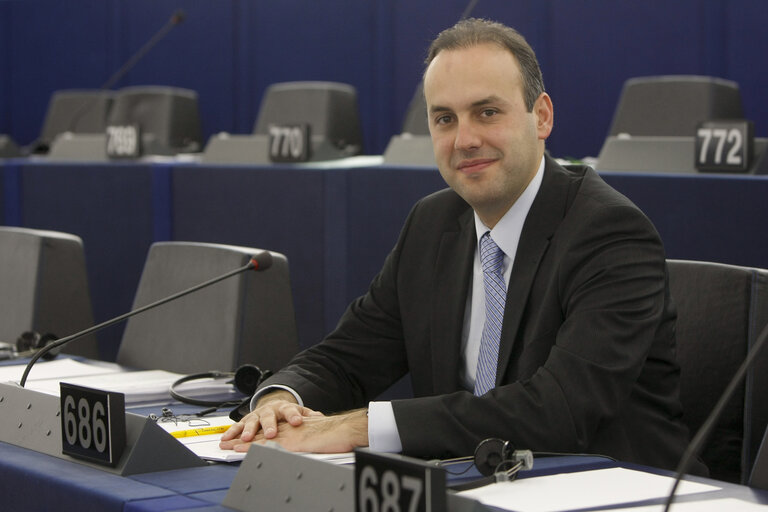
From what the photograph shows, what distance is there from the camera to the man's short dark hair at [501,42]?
6.42ft

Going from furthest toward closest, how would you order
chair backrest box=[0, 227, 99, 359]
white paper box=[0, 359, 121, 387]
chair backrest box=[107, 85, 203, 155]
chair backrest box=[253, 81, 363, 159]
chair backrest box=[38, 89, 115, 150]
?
chair backrest box=[38, 89, 115, 150] → chair backrest box=[107, 85, 203, 155] → chair backrest box=[253, 81, 363, 159] → chair backrest box=[0, 227, 99, 359] → white paper box=[0, 359, 121, 387]

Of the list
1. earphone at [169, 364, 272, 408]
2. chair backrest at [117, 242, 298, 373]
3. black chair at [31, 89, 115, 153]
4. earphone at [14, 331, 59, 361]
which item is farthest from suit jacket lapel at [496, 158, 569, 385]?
black chair at [31, 89, 115, 153]

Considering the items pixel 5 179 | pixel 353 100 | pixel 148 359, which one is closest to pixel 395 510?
pixel 148 359

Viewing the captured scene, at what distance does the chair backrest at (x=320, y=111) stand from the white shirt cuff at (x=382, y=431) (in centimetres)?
364

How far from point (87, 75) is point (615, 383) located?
307 inches

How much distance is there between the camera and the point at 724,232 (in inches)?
113

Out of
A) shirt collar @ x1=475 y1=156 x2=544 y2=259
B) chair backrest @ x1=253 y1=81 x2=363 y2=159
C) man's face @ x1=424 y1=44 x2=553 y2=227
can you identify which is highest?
man's face @ x1=424 y1=44 x2=553 y2=227

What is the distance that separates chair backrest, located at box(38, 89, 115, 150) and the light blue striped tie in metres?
5.45

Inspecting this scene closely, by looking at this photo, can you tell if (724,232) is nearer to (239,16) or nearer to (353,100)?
(353,100)

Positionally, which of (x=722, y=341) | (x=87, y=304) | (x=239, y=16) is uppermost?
(x=239, y=16)

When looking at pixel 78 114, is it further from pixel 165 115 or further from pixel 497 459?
pixel 497 459

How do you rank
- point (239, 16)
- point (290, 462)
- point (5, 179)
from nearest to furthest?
point (290, 462) → point (5, 179) → point (239, 16)

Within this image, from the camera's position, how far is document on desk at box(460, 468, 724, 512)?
135 cm

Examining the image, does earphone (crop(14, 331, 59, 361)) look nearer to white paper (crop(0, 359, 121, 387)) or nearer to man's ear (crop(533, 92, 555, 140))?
white paper (crop(0, 359, 121, 387))
